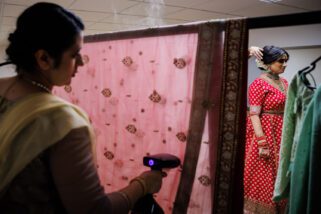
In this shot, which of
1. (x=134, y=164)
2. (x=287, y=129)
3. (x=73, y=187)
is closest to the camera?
(x=73, y=187)

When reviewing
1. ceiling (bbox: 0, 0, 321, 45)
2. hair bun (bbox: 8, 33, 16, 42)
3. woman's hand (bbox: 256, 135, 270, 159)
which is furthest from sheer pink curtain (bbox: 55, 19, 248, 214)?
ceiling (bbox: 0, 0, 321, 45)

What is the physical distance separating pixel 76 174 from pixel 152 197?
321 millimetres

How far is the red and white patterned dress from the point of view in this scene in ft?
6.60

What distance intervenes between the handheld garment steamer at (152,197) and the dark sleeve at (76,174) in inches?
8.7

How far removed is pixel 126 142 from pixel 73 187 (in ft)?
2.17

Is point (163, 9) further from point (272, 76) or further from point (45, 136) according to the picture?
point (45, 136)

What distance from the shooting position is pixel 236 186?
3.07 feet

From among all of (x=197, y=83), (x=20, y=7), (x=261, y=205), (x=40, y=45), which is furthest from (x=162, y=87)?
(x=20, y=7)

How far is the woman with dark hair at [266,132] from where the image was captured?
201cm

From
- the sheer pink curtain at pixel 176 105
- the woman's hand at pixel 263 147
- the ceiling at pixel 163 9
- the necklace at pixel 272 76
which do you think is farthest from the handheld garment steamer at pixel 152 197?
the ceiling at pixel 163 9

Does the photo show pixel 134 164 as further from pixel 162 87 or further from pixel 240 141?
pixel 240 141

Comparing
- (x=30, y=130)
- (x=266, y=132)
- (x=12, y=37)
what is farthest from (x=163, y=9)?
(x=30, y=130)

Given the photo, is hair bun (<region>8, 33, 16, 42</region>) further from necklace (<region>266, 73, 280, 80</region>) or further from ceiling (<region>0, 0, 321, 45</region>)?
ceiling (<region>0, 0, 321, 45</region>)

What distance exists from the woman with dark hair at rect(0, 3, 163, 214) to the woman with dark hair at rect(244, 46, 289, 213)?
1.56 metres
